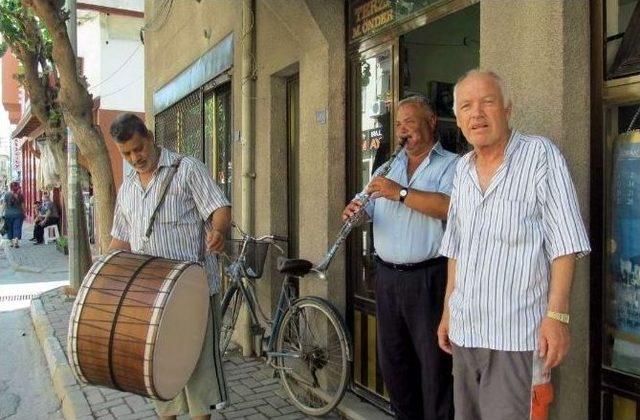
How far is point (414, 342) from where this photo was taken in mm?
3031

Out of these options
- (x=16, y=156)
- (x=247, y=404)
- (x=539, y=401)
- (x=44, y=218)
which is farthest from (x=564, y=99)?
(x=16, y=156)

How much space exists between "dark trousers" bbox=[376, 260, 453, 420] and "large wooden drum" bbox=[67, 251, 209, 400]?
985 millimetres

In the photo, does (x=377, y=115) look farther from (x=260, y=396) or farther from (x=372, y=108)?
(x=260, y=396)

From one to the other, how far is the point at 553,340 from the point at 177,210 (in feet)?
7.06

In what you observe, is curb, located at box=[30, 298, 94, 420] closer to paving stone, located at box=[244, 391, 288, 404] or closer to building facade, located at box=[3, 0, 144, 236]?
paving stone, located at box=[244, 391, 288, 404]

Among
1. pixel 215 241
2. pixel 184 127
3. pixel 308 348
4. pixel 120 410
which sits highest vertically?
pixel 184 127

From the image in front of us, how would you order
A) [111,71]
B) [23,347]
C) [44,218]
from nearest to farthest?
[23,347] → [111,71] → [44,218]

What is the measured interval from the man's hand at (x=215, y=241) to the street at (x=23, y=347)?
247cm

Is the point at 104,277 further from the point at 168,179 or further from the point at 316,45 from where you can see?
the point at 316,45

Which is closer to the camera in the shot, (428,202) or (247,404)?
(428,202)

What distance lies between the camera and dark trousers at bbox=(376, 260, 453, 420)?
116 inches

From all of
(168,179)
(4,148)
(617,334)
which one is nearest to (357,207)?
(168,179)

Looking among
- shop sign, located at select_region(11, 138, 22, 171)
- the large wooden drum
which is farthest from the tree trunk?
shop sign, located at select_region(11, 138, 22, 171)

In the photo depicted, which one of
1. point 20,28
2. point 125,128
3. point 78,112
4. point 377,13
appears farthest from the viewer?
point 20,28
